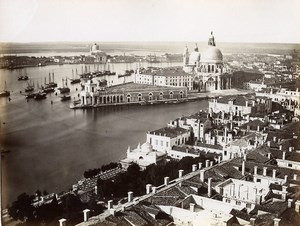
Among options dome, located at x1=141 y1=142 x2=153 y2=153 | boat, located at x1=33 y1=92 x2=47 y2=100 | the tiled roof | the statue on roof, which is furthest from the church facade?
boat, located at x1=33 y1=92 x2=47 y2=100

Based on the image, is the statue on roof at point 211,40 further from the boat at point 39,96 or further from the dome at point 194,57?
the boat at point 39,96

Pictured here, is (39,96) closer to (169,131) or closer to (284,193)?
(284,193)

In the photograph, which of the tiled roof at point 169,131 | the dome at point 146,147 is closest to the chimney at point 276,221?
the dome at point 146,147

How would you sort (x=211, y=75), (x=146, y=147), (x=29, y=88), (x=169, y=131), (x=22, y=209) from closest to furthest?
(x=22, y=209)
(x=29, y=88)
(x=146, y=147)
(x=169, y=131)
(x=211, y=75)

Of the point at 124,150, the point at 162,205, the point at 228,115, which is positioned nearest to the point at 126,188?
the point at 162,205

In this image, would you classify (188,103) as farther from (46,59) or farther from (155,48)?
(46,59)

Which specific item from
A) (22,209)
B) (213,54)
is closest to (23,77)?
(22,209)
